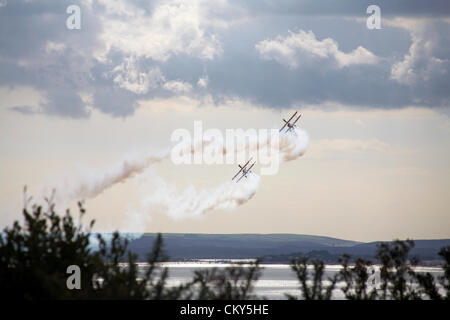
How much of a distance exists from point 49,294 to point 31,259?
3.39 m
